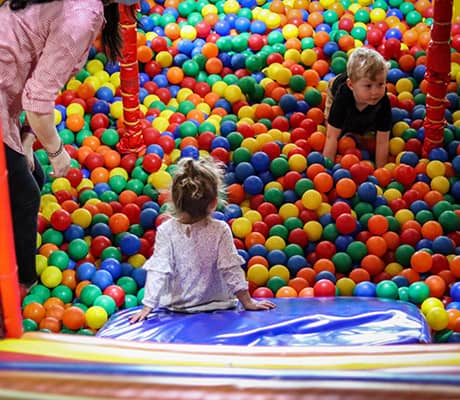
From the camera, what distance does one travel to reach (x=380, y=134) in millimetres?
3297

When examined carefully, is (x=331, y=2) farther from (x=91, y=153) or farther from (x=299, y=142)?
(x=91, y=153)

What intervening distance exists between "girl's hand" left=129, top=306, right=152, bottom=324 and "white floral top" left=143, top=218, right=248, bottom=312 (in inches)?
0.6

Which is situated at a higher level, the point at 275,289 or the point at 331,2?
the point at 331,2

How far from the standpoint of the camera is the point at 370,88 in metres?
3.18

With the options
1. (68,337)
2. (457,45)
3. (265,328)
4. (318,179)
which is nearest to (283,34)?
(457,45)

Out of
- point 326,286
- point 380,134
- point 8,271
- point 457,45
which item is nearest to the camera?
point 8,271

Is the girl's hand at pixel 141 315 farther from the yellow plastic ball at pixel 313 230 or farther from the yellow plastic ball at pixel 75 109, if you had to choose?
the yellow plastic ball at pixel 75 109

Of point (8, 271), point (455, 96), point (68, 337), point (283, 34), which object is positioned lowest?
point (68, 337)

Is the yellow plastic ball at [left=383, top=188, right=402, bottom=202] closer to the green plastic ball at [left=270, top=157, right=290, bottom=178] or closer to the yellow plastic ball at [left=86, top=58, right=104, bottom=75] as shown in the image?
the green plastic ball at [left=270, top=157, right=290, bottom=178]

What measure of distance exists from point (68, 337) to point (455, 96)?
2.31m

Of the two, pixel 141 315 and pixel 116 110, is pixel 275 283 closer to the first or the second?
pixel 141 315

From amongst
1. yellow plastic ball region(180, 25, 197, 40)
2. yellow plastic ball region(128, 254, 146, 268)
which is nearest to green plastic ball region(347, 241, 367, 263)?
yellow plastic ball region(128, 254, 146, 268)

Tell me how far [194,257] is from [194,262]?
0.02 metres

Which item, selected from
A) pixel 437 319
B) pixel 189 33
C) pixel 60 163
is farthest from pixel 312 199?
pixel 189 33
